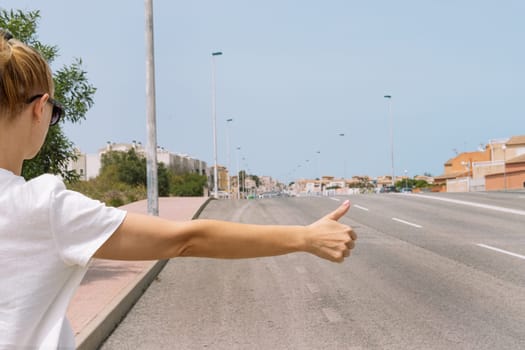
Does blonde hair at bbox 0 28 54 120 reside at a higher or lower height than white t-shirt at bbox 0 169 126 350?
higher

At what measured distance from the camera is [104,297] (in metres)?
7.49

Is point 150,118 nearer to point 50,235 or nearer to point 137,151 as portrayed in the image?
point 50,235

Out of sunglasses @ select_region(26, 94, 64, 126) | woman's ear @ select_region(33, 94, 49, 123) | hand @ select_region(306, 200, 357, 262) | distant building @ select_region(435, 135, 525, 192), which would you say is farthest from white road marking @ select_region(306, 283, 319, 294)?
distant building @ select_region(435, 135, 525, 192)

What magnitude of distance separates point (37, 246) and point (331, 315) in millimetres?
5933

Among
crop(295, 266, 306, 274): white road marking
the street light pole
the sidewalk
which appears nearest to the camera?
the sidewalk

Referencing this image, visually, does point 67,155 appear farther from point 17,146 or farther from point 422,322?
point 17,146

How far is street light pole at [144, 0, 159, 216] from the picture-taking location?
15156mm

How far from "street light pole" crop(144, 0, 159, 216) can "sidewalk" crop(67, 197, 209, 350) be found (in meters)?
4.25

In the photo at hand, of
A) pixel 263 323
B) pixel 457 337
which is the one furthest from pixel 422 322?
pixel 263 323

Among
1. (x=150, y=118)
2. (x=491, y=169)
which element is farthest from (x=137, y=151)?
(x=150, y=118)

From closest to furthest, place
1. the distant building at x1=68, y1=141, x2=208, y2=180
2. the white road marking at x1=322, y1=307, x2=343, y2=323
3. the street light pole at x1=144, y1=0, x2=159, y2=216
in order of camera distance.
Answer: the white road marking at x1=322, y1=307, x2=343, y2=323, the street light pole at x1=144, y1=0, x2=159, y2=216, the distant building at x1=68, y1=141, x2=208, y2=180

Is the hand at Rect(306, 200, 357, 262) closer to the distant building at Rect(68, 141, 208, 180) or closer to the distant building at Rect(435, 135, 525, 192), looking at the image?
the distant building at Rect(435, 135, 525, 192)

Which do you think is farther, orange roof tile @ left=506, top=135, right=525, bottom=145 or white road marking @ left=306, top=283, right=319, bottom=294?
orange roof tile @ left=506, top=135, right=525, bottom=145

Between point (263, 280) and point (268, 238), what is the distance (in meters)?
8.00
